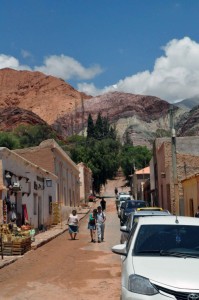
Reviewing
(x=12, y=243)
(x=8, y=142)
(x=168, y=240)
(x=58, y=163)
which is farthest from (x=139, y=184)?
(x=168, y=240)

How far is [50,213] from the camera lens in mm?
34062

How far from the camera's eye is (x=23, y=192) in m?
24.5

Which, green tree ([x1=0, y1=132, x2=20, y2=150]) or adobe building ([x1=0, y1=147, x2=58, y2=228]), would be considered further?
green tree ([x1=0, y1=132, x2=20, y2=150])

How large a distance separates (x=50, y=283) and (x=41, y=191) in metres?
19.3

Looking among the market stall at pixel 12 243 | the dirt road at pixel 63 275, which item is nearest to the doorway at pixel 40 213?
the dirt road at pixel 63 275

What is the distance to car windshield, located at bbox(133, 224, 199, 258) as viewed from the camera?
7.07m

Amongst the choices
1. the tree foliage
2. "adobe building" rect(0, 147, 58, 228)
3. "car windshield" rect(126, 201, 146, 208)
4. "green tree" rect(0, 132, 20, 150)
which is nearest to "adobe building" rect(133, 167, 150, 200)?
the tree foliage

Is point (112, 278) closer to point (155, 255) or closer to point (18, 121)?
point (155, 255)

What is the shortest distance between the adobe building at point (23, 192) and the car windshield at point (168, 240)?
12.9 m

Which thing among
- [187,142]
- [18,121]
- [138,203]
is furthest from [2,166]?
[18,121]

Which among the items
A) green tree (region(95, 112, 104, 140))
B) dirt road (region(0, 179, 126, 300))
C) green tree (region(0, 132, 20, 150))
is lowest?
dirt road (region(0, 179, 126, 300))

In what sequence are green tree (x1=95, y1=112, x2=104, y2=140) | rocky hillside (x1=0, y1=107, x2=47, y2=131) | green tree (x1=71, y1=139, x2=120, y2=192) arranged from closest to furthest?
1. green tree (x1=71, y1=139, x2=120, y2=192)
2. green tree (x1=95, y1=112, x2=104, y2=140)
3. rocky hillside (x1=0, y1=107, x2=47, y2=131)

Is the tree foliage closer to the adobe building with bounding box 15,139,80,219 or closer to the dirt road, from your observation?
the adobe building with bounding box 15,139,80,219

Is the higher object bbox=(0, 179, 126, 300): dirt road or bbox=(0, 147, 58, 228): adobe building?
bbox=(0, 147, 58, 228): adobe building
